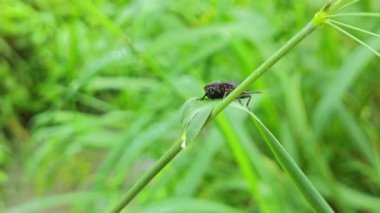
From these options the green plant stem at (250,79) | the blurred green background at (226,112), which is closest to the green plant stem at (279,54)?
the green plant stem at (250,79)

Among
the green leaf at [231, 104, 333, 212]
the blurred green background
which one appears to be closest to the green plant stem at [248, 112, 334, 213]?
the green leaf at [231, 104, 333, 212]

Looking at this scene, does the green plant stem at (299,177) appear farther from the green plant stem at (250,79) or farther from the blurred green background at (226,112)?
the blurred green background at (226,112)

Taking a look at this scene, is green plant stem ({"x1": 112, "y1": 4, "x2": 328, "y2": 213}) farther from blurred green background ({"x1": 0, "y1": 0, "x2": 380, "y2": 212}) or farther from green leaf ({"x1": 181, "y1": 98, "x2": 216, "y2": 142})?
blurred green background ({"x1": 0, "y1": 0, "x2": 380, "y2": 212})

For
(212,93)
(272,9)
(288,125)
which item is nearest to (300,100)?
(288,125)

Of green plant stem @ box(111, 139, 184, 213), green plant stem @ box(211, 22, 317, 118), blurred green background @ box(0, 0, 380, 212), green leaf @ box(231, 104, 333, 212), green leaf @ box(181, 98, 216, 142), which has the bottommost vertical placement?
green leaf @ box(231, 104, 333, 212)

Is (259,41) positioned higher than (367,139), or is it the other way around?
(259,41)

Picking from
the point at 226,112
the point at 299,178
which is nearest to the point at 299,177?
the point at 299,178

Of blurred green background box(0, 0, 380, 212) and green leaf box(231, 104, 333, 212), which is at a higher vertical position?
blurred green background box(0, 0, 380, 212)

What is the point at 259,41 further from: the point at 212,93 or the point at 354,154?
the point at 212,93
